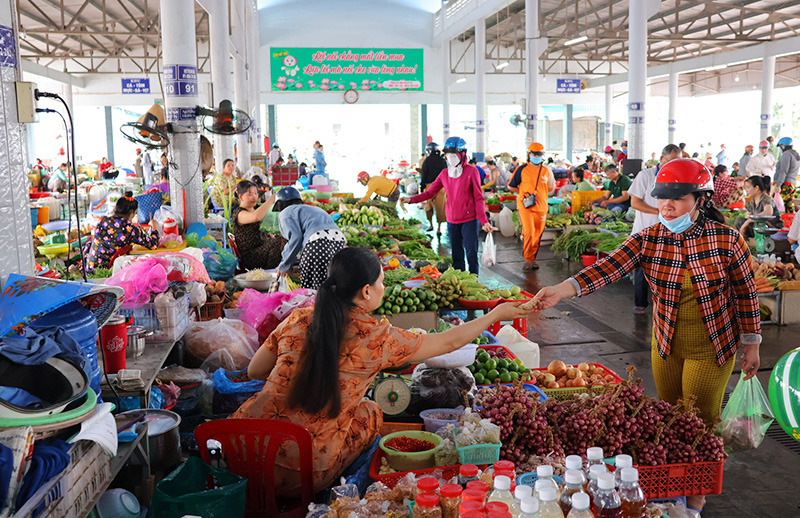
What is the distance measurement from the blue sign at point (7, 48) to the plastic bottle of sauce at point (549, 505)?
9.53 ft

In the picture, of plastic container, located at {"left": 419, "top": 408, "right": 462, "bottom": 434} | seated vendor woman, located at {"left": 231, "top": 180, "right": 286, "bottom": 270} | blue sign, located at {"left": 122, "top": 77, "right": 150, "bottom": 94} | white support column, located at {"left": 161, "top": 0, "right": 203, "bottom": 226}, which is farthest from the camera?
blue sign, located at {"left": 122, "top": 77, "right": 150, "bottom": 94}

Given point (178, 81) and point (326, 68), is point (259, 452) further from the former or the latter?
point (326, 68)

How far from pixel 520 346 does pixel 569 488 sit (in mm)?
3047

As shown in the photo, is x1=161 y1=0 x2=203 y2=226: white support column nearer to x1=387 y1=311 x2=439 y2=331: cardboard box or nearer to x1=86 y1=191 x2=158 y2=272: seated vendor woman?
x1=86 y1=191 x2=158 y2=272: seated vendor woman

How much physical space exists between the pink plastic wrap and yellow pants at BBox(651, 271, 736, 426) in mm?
2909

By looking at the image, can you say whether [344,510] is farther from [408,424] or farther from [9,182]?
[9,182]

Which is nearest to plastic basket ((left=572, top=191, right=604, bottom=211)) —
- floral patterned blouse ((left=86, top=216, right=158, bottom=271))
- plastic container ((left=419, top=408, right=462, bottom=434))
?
floral patterned blouse ((left=86, top=216, right=158, bottom=271))

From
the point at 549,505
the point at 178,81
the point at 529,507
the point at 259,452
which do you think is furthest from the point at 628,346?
the point at 178,81

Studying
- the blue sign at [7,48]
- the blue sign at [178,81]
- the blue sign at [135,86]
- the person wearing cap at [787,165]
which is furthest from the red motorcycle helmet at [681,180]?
the blue sign at [135,86]

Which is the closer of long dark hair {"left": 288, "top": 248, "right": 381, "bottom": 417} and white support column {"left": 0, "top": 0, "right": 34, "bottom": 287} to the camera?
long dark hair {"left": 288, "top": 248, "right": 381, "bottom": 417}

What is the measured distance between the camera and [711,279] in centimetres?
319

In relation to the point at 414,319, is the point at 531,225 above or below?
above

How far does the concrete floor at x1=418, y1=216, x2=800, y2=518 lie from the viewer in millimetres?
3613

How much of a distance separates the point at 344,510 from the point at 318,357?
26.1 inches
